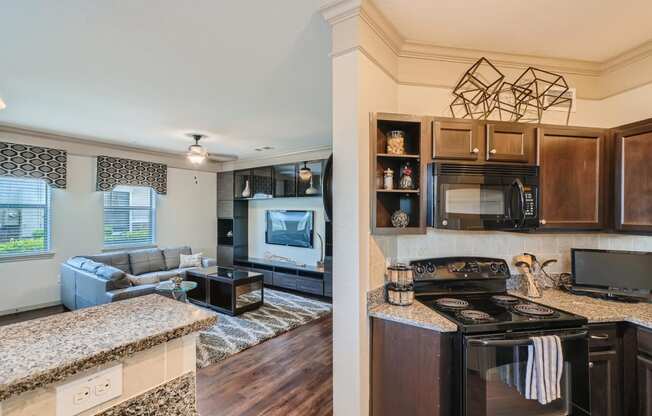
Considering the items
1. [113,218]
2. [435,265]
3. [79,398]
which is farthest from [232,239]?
[79,398]

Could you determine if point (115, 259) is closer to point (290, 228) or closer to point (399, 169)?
point (290, 228)

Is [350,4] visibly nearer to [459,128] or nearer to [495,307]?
[459,128]

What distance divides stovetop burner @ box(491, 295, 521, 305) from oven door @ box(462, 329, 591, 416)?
1.20 ft

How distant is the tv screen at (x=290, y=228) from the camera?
577cm

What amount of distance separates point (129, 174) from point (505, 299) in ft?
19.3

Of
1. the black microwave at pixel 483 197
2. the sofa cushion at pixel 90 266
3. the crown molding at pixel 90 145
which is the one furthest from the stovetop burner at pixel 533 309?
the crown molding at pixel 90 145

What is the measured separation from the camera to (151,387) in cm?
83

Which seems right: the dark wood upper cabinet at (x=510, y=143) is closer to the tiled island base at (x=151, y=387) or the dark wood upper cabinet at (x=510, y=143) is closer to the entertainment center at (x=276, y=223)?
the tiled island base at (x=151, y=387)

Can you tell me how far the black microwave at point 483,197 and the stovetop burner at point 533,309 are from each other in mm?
495

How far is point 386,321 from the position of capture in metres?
1.87

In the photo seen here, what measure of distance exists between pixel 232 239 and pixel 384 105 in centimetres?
542

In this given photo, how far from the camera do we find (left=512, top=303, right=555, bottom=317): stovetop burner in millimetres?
1806

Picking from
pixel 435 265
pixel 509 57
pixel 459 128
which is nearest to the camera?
pixel 459 128

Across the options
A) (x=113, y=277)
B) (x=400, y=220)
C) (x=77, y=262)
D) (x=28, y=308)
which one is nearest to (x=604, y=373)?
(x=400, y=220)
